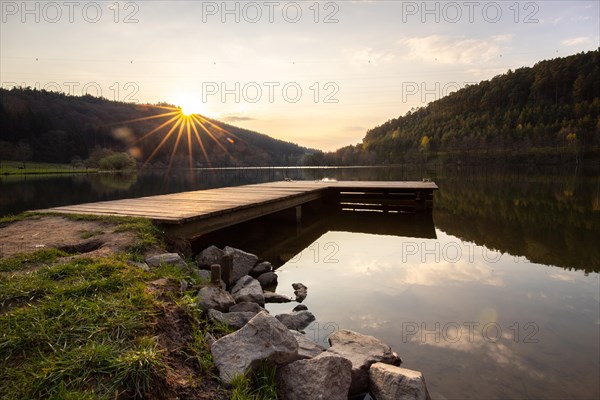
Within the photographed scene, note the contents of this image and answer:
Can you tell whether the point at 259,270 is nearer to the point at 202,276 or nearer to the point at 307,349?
the point at 202,276

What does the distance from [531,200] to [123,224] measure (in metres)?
21.1

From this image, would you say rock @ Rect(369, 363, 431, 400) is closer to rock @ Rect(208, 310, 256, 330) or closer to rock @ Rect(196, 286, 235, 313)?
rock @ Rect(208, 310, 256, 330)

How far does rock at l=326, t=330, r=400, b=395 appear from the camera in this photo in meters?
3.64

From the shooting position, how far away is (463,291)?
6.93 m

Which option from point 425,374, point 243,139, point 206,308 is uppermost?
point 243,139

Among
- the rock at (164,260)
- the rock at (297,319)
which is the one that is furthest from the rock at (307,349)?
the rock at (164,260)

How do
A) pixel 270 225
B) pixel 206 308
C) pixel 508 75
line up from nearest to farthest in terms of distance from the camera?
pixel 206 308 < pixel 270 225 < pixel 508 75

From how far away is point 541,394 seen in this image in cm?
375

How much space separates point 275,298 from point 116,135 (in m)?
117

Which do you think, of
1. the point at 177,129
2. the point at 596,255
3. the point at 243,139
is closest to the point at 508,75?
the point at 243,139

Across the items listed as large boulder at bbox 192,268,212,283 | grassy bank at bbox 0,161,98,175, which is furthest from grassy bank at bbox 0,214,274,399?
grassy bank at bbox 0,161,98,175

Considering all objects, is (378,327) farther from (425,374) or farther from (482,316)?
(482,316)

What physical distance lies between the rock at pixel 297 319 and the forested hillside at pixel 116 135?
299 ft

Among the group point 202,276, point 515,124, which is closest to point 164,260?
point 202,276
